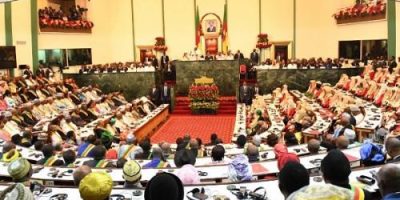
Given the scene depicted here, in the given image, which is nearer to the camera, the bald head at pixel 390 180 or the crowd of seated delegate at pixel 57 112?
the bald head at pixel 390 180

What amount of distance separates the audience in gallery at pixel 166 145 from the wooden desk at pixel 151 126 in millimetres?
528

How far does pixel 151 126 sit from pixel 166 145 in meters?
8.02

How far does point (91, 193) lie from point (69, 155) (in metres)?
3.18

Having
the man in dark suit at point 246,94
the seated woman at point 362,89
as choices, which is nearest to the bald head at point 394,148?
the seated woman at point 362,89

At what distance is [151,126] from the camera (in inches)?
618

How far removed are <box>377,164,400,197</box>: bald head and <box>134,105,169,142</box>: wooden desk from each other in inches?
412

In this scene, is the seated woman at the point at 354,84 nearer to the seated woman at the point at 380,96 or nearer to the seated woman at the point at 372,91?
the seated woman at the point at 372,91

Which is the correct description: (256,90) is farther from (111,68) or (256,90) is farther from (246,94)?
(111,68)

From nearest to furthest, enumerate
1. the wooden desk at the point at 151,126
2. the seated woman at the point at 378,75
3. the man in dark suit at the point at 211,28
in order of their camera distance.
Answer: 1. the wooden desk at the point at 151,126
2. the seated woman at the point at 378,75
3. the man in dark suit at the point at 211,28

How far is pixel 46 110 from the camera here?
14.8m

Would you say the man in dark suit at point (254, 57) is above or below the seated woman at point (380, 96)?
above

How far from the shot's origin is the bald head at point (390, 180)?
3.38 m

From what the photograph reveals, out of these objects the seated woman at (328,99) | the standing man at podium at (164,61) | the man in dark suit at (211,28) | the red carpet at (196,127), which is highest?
the man in dark suit at (211,28)

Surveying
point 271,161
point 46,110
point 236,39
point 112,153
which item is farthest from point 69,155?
point 236,39
